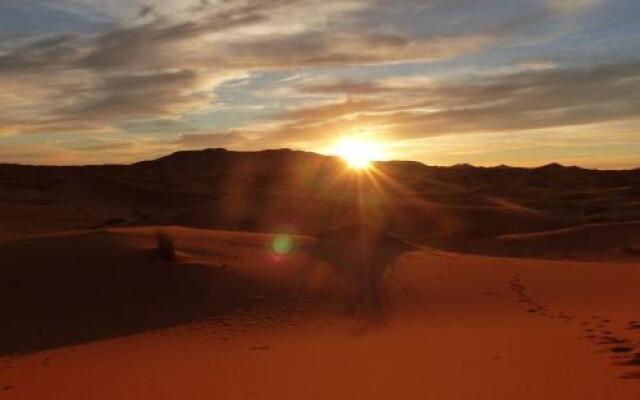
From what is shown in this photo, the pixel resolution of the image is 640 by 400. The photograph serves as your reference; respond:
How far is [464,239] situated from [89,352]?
2388 cm

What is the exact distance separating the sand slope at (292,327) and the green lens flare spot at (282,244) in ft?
1.03

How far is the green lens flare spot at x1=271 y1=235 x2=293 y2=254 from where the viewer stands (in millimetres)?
18562

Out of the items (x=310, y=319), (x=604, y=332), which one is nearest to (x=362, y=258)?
(x=310, y=319)

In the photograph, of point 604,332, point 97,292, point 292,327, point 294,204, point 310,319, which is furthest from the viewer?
point 294,204

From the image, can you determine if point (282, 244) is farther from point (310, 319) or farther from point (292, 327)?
point (292, 327)

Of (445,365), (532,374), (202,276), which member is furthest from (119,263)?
(532,374)

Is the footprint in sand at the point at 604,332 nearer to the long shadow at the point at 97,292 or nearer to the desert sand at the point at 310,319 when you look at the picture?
the desert sand at the point at 310,319

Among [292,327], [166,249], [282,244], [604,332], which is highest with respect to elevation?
[166,249]

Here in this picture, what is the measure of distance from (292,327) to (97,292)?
14.9ft

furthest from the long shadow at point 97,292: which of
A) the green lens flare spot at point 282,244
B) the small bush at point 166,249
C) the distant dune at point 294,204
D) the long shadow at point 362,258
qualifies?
the distant dune at point 294,204

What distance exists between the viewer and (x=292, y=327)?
12.3 metres

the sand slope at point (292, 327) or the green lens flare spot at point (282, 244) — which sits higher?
the green lens flare spot at point (282, 244)

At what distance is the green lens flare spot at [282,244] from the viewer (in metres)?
18.6

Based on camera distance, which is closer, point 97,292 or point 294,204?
point 97,292
